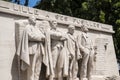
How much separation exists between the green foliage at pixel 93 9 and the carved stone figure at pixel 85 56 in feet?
23.7

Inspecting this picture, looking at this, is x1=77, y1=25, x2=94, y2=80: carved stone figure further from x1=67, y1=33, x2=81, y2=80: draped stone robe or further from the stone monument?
x1=67, y1=33, x2=81, y2=80: draped stone robe

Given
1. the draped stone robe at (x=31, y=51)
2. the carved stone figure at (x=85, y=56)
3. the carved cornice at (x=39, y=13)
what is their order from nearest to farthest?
the draped stone robe at (x=31, y=51)
the carved cornice at (x=39, y=13)
the carved stone figure at (x=85, y=56)

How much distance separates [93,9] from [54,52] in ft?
33.1

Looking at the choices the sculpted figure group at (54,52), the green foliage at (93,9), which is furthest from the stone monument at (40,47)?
the green foliage at (93,9)

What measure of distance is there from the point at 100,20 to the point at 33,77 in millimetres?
10381

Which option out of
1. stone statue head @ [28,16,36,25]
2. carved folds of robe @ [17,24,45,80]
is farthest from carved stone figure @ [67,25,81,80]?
stone statue head @ [28,16,36,25]

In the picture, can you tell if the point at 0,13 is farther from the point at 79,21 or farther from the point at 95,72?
the point at 95,72

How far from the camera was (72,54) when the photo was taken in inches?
442

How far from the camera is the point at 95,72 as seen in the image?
13367 mm

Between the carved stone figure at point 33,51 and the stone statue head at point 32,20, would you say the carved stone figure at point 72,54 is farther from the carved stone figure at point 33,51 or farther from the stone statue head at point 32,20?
the stone statue head at point 32,20

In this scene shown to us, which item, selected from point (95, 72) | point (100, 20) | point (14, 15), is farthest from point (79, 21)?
point (100, 20)

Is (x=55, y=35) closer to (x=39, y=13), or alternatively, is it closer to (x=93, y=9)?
(x=39, y=13)

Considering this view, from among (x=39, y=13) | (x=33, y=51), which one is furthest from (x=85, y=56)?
(x=33, y=51)

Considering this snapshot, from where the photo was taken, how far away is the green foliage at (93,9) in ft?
64.1
